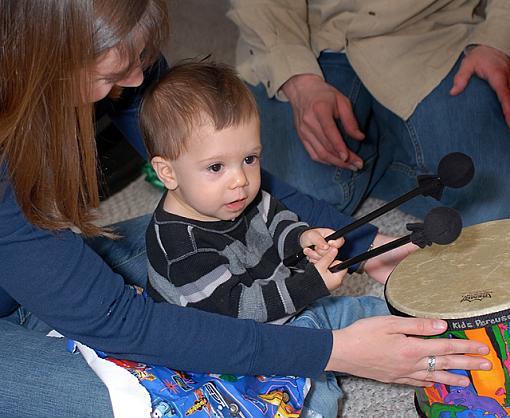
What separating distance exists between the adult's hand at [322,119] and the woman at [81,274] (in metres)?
0.61

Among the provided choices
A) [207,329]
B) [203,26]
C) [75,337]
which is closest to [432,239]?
[207,329]

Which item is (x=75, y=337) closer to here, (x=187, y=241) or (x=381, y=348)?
(x=187, y=241)

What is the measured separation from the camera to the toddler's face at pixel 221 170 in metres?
1.10

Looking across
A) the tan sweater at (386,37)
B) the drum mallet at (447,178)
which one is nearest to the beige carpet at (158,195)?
the tan sweater at (386,37)

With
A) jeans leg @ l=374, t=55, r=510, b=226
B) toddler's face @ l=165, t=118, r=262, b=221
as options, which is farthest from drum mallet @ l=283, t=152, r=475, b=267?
jeans leg @ l=374, t=55, r=510, b=226

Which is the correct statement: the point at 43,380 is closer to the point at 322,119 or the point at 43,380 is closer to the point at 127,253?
the point at 127,253

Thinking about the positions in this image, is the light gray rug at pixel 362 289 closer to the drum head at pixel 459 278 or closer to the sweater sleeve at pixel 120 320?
the sweater sleeve at pixel 120 320

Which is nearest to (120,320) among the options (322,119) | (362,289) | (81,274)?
(81,274)

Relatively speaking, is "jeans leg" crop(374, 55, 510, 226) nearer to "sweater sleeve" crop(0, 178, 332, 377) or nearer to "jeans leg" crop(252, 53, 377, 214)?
"jeans leg" crop(252, 53, 377, 214)

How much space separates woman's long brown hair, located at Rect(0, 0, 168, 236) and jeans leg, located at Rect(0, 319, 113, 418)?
0.57 feet

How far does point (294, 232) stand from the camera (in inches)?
47.6

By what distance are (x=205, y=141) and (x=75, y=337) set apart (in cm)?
30

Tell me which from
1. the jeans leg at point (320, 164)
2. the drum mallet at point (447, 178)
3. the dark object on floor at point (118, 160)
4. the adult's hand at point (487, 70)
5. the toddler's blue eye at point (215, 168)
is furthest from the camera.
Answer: the dark object on floor at point (118, 160)

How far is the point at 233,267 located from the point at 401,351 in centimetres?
26
